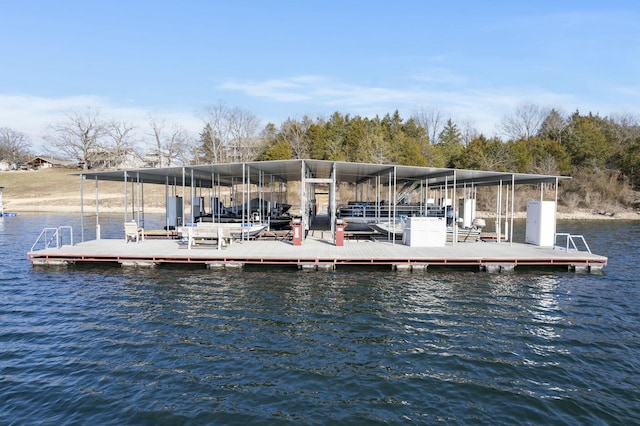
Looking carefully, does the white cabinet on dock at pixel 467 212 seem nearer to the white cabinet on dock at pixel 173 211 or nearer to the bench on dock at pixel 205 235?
the bench on dock at pixel 205 235

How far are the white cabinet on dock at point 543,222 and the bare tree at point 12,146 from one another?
3908 inches

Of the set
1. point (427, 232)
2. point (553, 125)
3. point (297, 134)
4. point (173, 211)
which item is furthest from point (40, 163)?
point (553, 125)

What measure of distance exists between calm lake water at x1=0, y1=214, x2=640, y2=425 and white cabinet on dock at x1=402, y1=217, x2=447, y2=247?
3095mm

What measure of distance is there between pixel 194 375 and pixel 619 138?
5687 cm

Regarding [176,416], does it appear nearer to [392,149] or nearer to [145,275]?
[145,275]

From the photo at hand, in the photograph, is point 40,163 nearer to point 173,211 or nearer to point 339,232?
point 173,211

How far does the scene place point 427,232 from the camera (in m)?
15.3

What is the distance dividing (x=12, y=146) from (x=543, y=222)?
105 meters

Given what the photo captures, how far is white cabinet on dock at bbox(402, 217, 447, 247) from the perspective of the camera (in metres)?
15.2

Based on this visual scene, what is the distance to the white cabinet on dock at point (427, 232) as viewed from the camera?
15188 mm

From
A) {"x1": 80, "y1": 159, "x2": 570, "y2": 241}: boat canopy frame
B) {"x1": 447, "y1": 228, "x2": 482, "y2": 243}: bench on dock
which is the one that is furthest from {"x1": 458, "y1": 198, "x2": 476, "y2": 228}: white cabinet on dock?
{"x1": 447, "y1": 228, "x2": 482, "y2": 243}: bench on dock

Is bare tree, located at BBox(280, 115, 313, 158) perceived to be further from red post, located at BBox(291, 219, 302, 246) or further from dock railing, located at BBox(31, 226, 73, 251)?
red post, located at BBox(291, 219, 302, 246)

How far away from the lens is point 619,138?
47969 millimetres

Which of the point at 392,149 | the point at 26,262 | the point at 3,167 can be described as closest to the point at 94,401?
the point at 26,262
